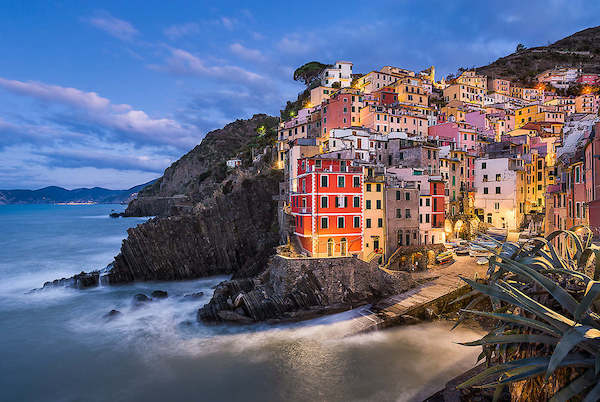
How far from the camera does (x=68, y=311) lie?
32.0 metres

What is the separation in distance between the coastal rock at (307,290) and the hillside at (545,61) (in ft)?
381

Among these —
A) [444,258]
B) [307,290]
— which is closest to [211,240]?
[307,290]

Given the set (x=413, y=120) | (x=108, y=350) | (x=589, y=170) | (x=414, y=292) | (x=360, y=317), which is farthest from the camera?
(x=413, y=120)

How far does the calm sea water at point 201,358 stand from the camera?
18828mm

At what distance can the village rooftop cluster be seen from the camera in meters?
31.0

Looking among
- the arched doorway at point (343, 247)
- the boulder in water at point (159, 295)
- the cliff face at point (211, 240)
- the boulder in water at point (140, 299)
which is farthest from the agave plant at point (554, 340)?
the cliff face at point (211, 240)

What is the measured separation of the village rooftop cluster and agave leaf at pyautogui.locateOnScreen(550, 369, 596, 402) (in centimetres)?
958

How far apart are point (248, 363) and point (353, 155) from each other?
28.3m

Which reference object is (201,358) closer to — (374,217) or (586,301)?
(374,217)

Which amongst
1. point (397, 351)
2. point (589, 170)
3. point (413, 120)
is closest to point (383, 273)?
point (397, 351)

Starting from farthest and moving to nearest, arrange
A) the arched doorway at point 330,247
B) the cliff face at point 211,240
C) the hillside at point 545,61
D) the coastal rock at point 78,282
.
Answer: the hillside at point 545,61
the cliff face at point 211,240
the coastal rock at point 78,282
the arched doorway at point 330,247

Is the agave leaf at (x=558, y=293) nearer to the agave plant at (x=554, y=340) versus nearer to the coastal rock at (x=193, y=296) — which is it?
the agave plant at (x=554, y=340)

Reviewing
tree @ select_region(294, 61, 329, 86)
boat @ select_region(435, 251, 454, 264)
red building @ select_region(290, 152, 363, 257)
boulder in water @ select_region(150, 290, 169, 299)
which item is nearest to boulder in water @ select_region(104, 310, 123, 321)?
boulder in water @ select_region(150, 290, 169, 299)

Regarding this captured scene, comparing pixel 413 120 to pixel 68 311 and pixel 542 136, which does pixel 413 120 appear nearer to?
pixel 542 136
